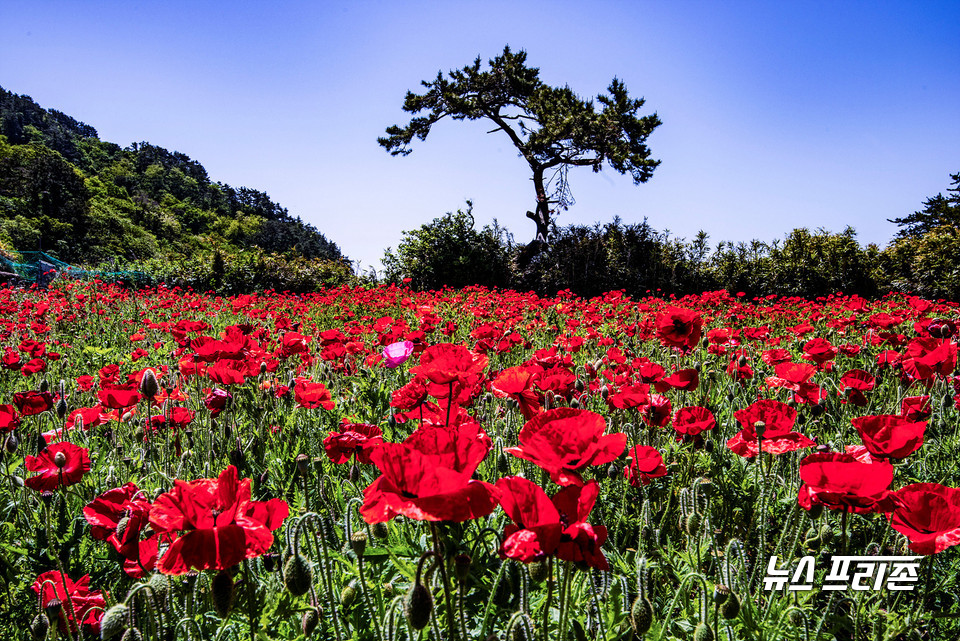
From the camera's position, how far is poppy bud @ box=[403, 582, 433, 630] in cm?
84

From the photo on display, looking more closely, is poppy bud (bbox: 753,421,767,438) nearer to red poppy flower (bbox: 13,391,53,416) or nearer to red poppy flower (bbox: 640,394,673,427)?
red poppy flower (bbox: 640,394,673,427)

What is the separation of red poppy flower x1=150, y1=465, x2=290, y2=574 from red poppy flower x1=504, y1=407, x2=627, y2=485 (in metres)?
0.50

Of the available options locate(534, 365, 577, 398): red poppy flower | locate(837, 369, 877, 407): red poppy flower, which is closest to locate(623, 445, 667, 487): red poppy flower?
locate(534, 365, 577, 398): red poppy flower

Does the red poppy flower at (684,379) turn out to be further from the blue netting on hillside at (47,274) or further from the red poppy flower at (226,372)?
the blue netting on hillside at (47,274)

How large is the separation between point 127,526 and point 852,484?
153 centimetres

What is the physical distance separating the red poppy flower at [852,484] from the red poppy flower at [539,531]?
0.61 metres

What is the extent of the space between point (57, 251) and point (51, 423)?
53092 millimetres

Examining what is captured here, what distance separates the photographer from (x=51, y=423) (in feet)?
10.9

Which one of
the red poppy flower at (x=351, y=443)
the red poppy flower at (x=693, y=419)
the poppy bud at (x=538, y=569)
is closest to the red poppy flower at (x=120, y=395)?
the red poppy flower at (x=351, y=443)

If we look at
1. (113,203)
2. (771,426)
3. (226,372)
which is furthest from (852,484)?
(113,203)

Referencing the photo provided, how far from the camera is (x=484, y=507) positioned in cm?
77

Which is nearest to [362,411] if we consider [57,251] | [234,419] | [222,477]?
[234,419]

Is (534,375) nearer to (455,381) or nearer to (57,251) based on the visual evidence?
(455,381)

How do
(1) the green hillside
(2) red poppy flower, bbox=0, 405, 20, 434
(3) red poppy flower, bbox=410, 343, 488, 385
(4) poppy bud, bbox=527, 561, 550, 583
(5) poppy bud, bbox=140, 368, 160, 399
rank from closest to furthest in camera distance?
(4) poppy bud, bbox=527, 561, 550, 583 < (3) red poppy flower, bbox=410, 343, 488, 385 < (2) red poppy flower, bbox=0, 405, 20, 434 < (5) poppy bud, bbox=140, 368, 160, 399 < (1) the green hillside
